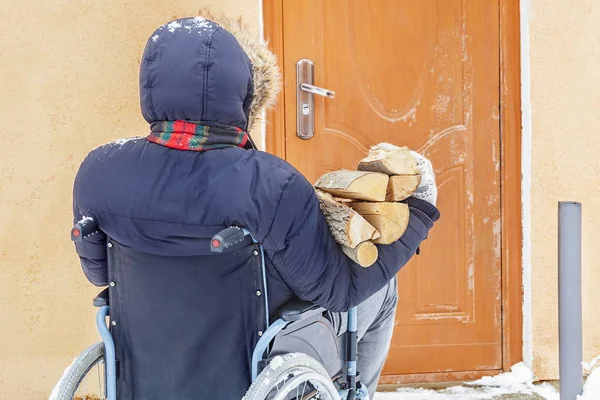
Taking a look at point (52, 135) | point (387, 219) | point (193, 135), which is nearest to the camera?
point (193, 135)

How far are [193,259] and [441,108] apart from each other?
202cm

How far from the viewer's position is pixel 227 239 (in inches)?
51.6

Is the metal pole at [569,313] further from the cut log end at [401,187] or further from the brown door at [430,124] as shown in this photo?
the cut log end at [401,187]

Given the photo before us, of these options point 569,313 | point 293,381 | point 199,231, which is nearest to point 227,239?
point 199,231

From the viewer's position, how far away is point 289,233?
4.66ft

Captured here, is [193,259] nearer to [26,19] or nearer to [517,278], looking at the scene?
[26,19]

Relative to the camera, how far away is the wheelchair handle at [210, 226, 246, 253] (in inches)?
50.9

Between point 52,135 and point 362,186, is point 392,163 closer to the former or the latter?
point 362,186

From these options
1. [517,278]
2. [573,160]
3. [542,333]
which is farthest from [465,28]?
[542,333]

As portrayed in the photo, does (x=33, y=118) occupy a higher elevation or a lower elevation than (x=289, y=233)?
higher

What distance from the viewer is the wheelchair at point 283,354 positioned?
142 cm

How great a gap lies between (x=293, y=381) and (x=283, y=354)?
10 centimetres

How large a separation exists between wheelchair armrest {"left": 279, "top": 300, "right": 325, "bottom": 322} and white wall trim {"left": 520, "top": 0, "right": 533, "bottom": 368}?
187 cm

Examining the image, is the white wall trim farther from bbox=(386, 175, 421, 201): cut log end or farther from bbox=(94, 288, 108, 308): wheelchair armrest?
bbox=(94, 288, 108, 308): wheelchair armrest
